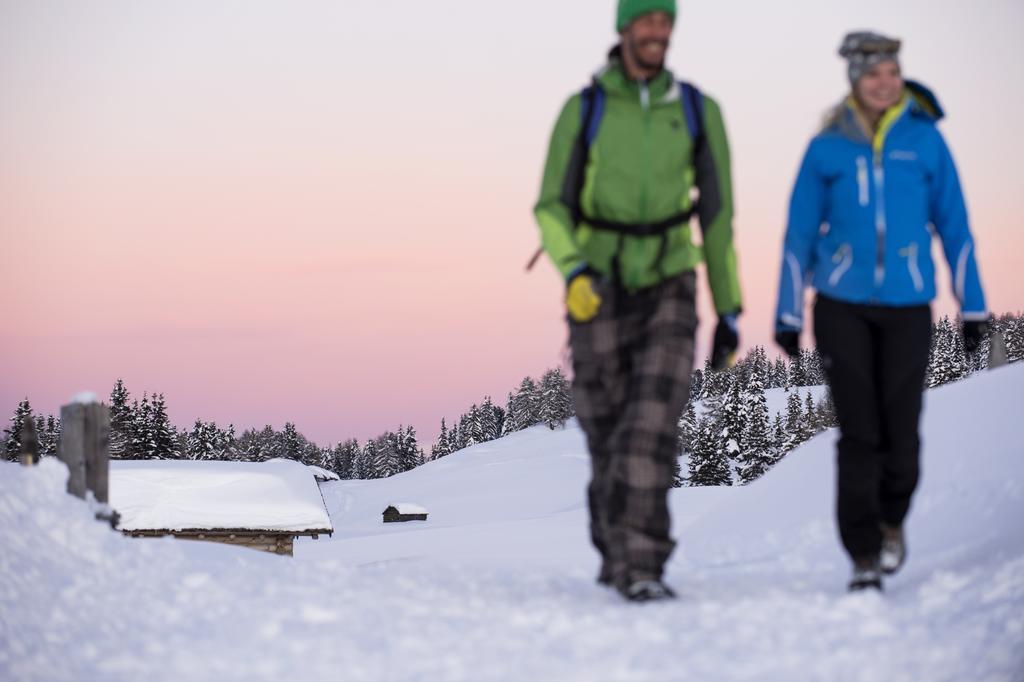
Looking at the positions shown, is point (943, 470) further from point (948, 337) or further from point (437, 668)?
point (948, 337)

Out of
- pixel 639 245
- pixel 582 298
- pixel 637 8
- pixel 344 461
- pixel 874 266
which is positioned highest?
pixel 637 8

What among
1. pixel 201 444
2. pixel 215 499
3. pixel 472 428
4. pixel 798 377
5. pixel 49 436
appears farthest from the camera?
Answer: pixel 798 377

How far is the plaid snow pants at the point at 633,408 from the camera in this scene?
4449 mm

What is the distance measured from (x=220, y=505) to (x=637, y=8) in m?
22.4

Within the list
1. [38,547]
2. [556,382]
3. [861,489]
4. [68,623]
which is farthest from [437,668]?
[556,382]

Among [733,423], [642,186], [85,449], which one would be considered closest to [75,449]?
[85,449]

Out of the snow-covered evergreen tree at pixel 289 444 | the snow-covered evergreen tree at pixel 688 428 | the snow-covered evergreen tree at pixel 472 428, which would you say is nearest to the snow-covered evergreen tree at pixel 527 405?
the snow-covered evergreen tree at pixel 472 428

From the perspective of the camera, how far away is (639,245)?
15.1 feet

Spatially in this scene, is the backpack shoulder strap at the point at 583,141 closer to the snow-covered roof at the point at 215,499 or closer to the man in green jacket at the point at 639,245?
the man in green jacket at the point at 639,245

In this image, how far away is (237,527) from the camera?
23.4 meters

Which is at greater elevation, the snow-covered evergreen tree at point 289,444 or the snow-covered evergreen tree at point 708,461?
the snow-covered evergreen tree at point 708,461

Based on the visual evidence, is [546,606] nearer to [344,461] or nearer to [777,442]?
[777,442]

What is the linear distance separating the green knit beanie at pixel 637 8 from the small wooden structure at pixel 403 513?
172 feet

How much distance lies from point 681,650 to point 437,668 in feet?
2.77
